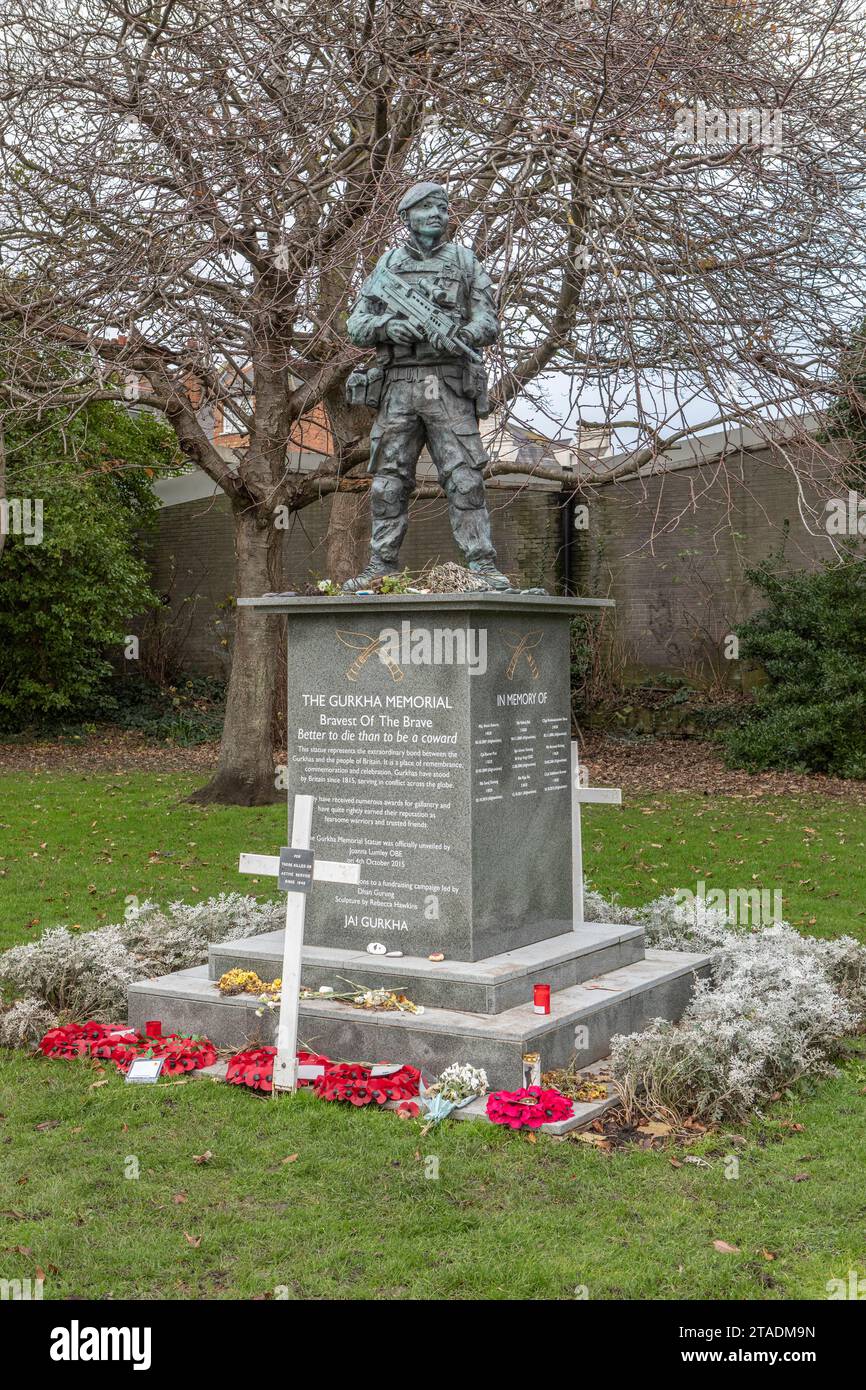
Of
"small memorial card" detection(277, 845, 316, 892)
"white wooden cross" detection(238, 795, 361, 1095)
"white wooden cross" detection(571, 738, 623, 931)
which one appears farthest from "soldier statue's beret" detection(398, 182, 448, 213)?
"small memorial card" detection(277, 845, 316, 892)

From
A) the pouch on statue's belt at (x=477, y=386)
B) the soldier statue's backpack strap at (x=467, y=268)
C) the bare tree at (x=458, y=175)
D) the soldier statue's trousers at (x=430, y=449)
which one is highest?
the bare tree at (x=458, y=175)

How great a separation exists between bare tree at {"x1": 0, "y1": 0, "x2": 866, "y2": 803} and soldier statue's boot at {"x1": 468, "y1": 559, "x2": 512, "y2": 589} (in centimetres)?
175

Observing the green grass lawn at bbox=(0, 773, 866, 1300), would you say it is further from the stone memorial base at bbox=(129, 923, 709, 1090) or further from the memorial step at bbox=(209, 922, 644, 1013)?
the memorial step at bbox=(209, 922, 644, 1013)

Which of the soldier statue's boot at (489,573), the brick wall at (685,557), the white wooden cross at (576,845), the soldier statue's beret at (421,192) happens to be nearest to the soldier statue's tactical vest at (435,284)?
the soldier statue's beret at (421,192)

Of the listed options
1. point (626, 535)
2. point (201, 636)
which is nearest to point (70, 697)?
point (201, 636)

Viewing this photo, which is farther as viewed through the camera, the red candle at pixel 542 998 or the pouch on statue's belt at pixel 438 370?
the pouch on statue's belt at pixel 438 370

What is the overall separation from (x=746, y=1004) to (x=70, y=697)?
58.1 ft

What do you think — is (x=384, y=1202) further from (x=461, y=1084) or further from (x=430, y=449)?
(x=430, y=449)

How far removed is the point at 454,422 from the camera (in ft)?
24.5

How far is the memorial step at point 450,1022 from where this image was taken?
6199 mm

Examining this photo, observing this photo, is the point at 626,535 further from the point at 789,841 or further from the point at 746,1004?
the point at 746,1004

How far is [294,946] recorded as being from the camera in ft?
20.9

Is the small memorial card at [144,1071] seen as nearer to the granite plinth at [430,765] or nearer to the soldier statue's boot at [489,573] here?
the granite plinth at [430,765]

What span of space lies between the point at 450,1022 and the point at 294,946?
0.84 m
